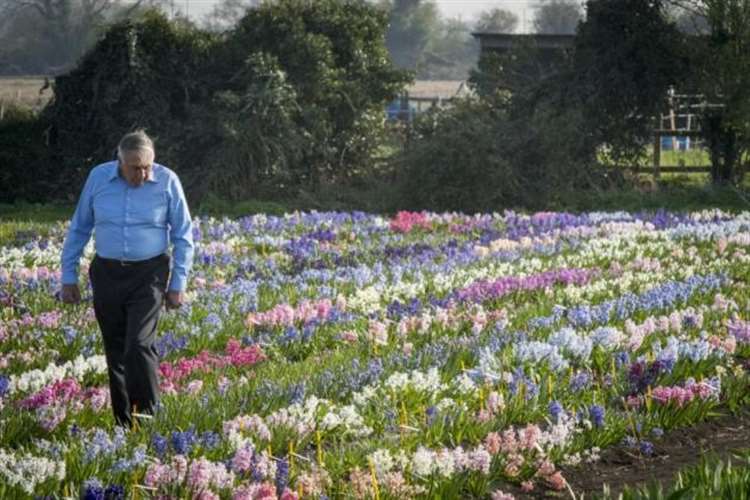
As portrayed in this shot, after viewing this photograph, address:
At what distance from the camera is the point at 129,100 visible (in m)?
24.5

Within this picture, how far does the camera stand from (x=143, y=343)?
6.90 m

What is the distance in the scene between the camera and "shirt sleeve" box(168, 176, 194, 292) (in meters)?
7.18

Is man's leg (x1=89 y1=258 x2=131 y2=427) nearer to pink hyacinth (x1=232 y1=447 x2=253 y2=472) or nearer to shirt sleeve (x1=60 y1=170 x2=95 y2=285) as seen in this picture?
shirt sleeve (x1=60 y1=170 x2=95 y2=285)

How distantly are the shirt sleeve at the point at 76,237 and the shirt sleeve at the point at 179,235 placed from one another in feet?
1.57

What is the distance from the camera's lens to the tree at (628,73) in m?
24.8

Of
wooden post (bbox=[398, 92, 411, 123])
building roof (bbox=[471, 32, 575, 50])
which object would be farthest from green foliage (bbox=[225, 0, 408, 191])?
wooden post (bbox=[398, 92, 411, 123])

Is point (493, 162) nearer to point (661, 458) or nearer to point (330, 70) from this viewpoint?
point (330, 70)

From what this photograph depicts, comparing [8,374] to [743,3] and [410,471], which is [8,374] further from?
[743,3]

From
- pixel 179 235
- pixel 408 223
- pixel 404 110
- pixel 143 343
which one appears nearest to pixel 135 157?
pixel 179 235

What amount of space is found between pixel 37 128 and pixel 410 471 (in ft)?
66.8

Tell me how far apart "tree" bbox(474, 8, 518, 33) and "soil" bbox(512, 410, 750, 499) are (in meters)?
101

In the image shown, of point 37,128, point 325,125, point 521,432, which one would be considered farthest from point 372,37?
point 521,432

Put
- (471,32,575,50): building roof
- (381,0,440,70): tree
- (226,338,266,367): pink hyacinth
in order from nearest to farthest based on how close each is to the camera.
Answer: (226,338,266,367): pink hyacinth, (471,32,575,50): building roof, (381,0,440,70): tree

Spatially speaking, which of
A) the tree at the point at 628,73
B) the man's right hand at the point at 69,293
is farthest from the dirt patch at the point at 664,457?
the tree at the point at 628,73
